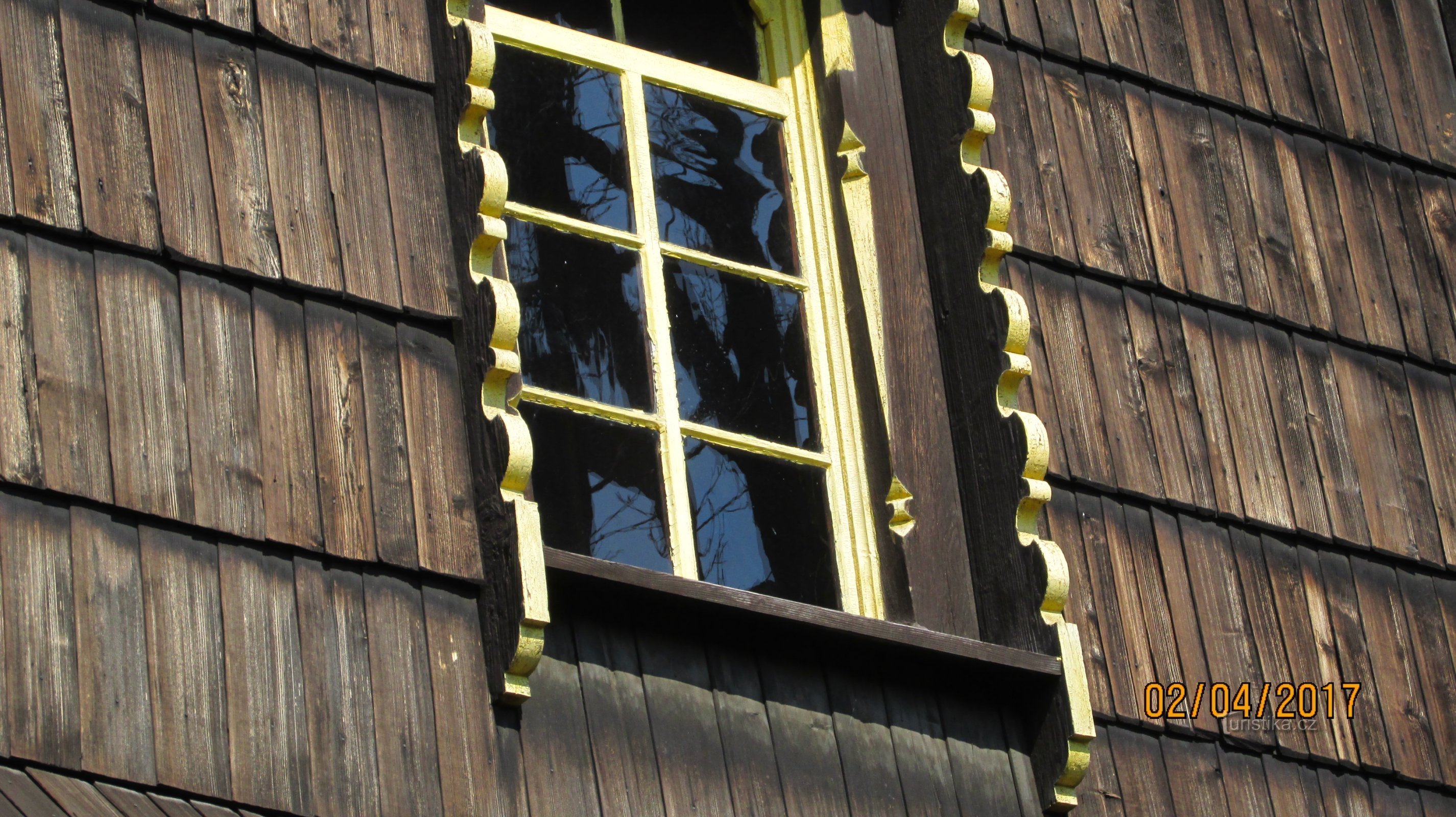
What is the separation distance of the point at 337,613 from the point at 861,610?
1305mm

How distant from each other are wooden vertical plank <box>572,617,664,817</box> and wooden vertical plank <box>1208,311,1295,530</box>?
6.14 feet

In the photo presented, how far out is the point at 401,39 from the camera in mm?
4898

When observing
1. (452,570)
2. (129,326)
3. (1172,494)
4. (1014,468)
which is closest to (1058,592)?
(1014,468)

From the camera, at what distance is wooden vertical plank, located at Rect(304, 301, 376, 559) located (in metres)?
4.34

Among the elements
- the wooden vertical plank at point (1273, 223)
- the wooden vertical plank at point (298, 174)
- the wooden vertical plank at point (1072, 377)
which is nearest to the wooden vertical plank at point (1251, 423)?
the wooden vertical plank at point (1273, 223)

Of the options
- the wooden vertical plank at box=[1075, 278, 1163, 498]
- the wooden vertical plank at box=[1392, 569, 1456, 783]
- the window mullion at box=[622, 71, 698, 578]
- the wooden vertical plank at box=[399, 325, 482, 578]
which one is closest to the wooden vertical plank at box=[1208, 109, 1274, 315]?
the wooden vertical plank at box=[1075, 278, 1163, 498]

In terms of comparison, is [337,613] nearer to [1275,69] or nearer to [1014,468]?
[1014,468]

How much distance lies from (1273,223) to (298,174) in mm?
2793

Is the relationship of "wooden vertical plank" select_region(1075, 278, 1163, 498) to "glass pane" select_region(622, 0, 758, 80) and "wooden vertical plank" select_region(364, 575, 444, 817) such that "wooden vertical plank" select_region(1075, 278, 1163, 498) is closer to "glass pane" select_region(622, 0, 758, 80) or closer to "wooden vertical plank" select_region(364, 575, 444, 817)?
"glass pane" select_region(622, 0, 758, 80)

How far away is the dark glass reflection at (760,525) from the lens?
4988 millimetres

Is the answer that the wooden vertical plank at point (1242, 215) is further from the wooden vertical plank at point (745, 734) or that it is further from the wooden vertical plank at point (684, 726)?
the wooden vertical plank at point (684, 726)

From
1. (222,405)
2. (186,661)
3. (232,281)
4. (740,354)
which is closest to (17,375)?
(222,405)

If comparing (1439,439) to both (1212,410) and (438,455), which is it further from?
(438,455)

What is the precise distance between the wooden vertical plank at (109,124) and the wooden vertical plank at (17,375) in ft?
0.56
